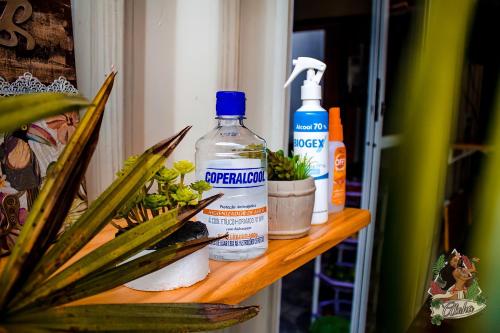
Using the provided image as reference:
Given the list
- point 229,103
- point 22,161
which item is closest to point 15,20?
point 22,161

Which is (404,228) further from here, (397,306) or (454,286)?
(454,286)

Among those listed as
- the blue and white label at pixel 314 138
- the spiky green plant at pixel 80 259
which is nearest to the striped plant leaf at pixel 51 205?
the spiky green plant at pixel 80 259

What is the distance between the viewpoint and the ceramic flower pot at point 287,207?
2.11 ft

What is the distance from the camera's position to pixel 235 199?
0.55 m

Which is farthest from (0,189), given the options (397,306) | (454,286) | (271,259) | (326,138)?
(397,306)

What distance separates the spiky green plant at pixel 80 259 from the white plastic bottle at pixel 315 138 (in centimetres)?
41

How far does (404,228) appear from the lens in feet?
5.25

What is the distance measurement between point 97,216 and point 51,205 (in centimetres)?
4

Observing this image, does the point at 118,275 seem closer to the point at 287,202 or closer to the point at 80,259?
the point at 80,259

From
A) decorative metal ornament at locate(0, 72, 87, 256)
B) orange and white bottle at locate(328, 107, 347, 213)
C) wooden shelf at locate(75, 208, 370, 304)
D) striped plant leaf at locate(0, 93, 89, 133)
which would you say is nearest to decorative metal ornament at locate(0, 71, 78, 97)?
decorative metal ornament at locate(0, 72, 87, 256)

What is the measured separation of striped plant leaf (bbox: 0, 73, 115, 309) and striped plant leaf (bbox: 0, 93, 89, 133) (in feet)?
0.14

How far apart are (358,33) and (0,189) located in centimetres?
237

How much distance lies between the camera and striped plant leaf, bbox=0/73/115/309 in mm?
292

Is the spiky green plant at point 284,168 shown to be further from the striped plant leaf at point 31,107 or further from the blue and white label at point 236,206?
the striped plant leaf at point 31,107
